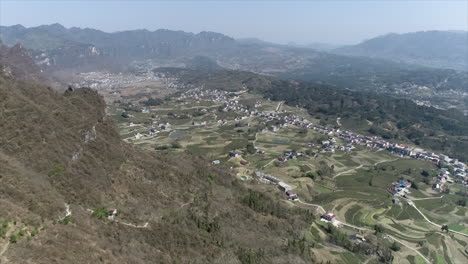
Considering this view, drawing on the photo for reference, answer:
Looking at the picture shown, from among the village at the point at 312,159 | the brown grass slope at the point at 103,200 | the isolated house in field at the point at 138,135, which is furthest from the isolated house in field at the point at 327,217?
the isolated house in field at the point at 138,135

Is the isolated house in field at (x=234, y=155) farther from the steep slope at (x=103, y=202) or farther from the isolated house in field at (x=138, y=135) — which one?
the isolated house in field at (x=138, y=135)

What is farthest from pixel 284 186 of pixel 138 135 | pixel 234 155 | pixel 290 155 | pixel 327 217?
pixel 138 135

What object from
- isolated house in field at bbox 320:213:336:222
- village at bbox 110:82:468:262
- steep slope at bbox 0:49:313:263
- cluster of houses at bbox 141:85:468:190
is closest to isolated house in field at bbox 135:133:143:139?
village at bbox 110:82:468:262

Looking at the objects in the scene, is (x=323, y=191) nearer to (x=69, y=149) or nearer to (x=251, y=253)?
(x=251, y=253)

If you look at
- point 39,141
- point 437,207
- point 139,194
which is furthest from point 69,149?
point 437,207

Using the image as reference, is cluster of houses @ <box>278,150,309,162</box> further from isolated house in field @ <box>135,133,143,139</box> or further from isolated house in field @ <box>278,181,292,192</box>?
isolated house in field @ <box>135,133,143,139</box>
